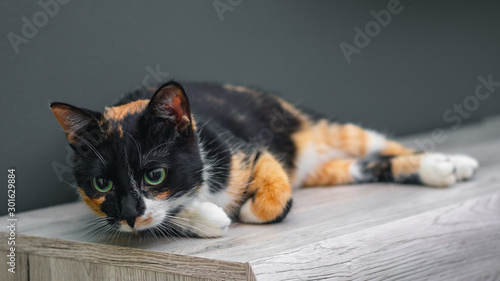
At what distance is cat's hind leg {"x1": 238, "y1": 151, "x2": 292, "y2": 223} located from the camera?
4.89 feet

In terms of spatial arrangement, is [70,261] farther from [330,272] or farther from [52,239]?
[330,272]

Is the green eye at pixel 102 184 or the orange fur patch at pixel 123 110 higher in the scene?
the orange fur patch at pixel 123 110

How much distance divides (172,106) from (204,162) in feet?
0.65

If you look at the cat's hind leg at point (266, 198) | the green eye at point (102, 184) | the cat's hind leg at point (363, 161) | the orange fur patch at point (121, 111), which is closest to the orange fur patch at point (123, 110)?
the orange fur patch at point (121, 111)

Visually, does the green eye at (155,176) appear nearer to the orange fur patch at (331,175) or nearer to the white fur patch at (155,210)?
the white fur patch at (155,210)

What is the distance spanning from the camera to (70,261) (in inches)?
54.9

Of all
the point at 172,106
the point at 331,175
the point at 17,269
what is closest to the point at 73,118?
the point at 172,106

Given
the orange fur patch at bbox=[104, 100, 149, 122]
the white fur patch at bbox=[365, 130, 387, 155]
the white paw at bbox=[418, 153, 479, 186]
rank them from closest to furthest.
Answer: the orange fur patch at bbox=[104, 100, 149, 122] < the white paw at bbox=[418, 153, 479, 186] < the white fur patch at bbox=[365, 130, 387, 155]

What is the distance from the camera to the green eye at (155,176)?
1.27m

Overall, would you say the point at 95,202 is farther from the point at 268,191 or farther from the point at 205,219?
the point at 268,191

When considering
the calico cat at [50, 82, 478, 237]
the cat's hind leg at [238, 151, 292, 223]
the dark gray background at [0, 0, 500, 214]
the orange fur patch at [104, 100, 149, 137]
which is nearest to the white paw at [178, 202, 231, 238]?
the calico cat at [50, 82, 478, 237]

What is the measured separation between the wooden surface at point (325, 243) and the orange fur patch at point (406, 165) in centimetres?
7

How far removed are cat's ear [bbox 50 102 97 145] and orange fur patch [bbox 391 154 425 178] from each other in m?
1.20

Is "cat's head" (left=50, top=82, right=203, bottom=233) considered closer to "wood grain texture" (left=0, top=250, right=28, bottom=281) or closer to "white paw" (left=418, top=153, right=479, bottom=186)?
"wood grain texture" (left=0, top=250, right=28, bottom=281)
